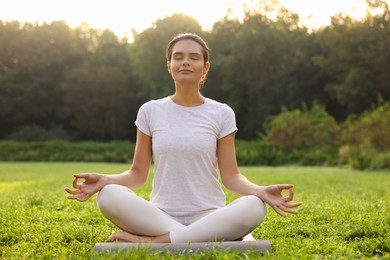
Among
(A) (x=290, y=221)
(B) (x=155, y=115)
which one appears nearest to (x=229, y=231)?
(B) (x=155, y=115)

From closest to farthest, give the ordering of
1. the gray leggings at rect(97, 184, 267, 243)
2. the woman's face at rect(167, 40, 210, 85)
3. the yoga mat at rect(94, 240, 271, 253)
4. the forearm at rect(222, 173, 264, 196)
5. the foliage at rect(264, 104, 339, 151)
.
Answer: the yoga mat at rect(94, 240, 271, 253) < the gray leggings at rect(97, 184, 267, 243) < the forearm at rect(222, 173, 264, 196) < the woman's face at rect(167, 40, 210, 85) < the foliage at rect(264, 104, 339, 151)

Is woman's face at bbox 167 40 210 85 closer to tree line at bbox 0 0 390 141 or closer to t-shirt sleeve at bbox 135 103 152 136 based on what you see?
t-shirt sleeve at bbox 135 103 152 136

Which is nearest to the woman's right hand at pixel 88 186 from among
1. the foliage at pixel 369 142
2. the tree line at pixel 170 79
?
the foliage at pixel 369 142

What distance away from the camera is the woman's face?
14.1ft

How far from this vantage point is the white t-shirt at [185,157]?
13.6ft

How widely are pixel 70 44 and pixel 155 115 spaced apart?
4101 cm

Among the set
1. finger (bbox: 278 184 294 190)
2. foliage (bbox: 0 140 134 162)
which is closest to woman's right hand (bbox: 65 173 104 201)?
finger (bbox: 278 184 294 190)

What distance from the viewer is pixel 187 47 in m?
4.31

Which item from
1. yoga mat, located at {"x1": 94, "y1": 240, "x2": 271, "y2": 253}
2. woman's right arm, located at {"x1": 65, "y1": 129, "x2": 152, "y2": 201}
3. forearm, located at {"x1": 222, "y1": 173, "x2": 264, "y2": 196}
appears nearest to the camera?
yoga mat, located at {"x1": 94, "y1": 240, "x2": 271, "y2": 253}

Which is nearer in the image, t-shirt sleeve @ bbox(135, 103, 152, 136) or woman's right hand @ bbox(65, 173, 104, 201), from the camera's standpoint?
woman's right hand @ bbox(65, 173, 104, 201)

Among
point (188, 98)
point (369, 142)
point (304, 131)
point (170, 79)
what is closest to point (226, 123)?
point (188, 98)

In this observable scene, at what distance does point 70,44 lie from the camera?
143 ft

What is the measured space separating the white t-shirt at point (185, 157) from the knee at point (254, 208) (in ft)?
1.21

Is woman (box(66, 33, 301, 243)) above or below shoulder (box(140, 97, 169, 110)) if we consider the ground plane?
below
